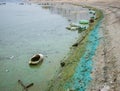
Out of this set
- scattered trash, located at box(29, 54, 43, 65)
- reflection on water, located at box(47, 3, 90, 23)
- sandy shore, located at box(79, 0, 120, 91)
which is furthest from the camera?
reflection on water, located at box(47, 3, 90, 23)

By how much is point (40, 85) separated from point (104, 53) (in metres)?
7.25

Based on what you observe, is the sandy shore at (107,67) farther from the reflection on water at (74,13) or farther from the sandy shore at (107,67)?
the reflection on water at (74,13)

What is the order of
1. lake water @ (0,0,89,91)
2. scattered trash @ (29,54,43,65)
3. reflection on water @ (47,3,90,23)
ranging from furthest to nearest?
reflection on water @ (47,3,90,23) < scattered trash @ (29,54,43,65) < lake water @ (0,0,89,91)

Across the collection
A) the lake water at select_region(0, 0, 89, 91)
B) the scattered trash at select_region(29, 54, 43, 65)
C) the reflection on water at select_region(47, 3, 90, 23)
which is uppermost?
the scattered trash at select_region(29, 54, 43, 65)

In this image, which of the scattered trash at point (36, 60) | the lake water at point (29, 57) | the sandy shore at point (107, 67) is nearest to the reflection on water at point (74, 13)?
the lake water at point (29, 57)

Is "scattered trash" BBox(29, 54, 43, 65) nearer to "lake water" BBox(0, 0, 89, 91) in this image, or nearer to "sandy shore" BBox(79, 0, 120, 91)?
"lake water" BBox(0, 0, 89, 91)

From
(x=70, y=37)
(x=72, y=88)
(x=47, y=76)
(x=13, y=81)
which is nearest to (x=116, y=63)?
(x=72, y=88)

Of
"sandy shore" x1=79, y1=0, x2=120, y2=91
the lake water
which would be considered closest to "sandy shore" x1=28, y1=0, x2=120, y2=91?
"sandy shore" x1=79, y1=0, x2=120, y2=91

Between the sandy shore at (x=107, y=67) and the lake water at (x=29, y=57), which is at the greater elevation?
the sandy shore at (x=107, y=67)

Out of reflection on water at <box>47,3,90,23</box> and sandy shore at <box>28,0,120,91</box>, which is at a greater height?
sandy shore at <box>28,0,120,91</box>

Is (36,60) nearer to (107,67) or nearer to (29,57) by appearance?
(29,57)

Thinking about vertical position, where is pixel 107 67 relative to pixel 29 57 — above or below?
above

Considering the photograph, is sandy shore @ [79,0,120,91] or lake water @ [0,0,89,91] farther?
lake water @ [0,0,89,91]

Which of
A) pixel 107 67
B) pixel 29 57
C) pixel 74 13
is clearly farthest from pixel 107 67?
pixel 74 13
